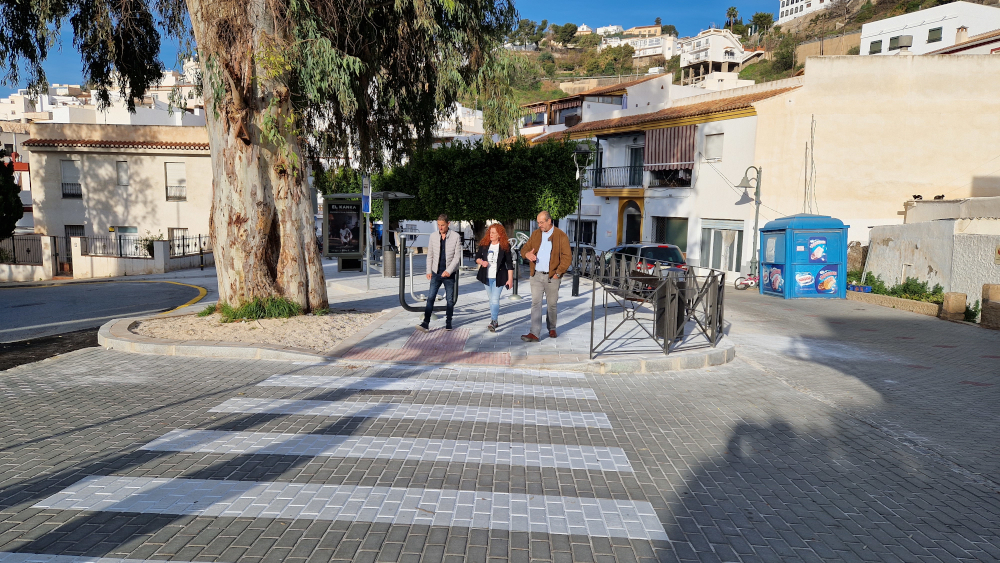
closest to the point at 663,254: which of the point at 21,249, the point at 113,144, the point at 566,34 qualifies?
the point at 21,249

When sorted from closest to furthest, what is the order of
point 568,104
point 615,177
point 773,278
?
1. point 773,278
2. point 615,177
3. point 568,104

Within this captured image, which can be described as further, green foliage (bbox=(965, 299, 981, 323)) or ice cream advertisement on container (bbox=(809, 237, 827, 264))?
ice cream advertisement on container (bbox=(809, 237, 827, 264))

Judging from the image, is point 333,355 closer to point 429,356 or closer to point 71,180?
point 429,356

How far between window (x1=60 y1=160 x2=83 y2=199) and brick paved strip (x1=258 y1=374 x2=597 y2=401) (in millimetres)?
30500

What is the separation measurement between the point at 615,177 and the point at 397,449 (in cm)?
3011

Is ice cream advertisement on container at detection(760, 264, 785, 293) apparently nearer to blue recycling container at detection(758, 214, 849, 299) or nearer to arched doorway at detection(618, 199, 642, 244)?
blue recycling container at detection(758, 214, 849, 299)

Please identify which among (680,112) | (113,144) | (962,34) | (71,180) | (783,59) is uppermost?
(783,59)

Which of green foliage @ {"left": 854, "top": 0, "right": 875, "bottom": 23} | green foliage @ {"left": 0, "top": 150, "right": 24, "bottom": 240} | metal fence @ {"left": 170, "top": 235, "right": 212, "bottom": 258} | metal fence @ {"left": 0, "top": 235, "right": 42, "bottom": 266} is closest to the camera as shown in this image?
green foliage @ {"left": 0, "top": 150, "right": 24, "bottom": 240}

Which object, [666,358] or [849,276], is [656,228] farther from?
[666,358]

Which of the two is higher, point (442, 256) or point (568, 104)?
point (568, 104)

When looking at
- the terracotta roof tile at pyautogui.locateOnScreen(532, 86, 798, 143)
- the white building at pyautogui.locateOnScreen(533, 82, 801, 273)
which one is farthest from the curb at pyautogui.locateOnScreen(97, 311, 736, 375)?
the terracotta roof tile at pyautogui.locateOnScreen(532, 86, 798, 143)

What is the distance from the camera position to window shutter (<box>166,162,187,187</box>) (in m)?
31.8

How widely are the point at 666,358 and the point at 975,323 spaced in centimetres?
988

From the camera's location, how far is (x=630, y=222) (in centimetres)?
3347
